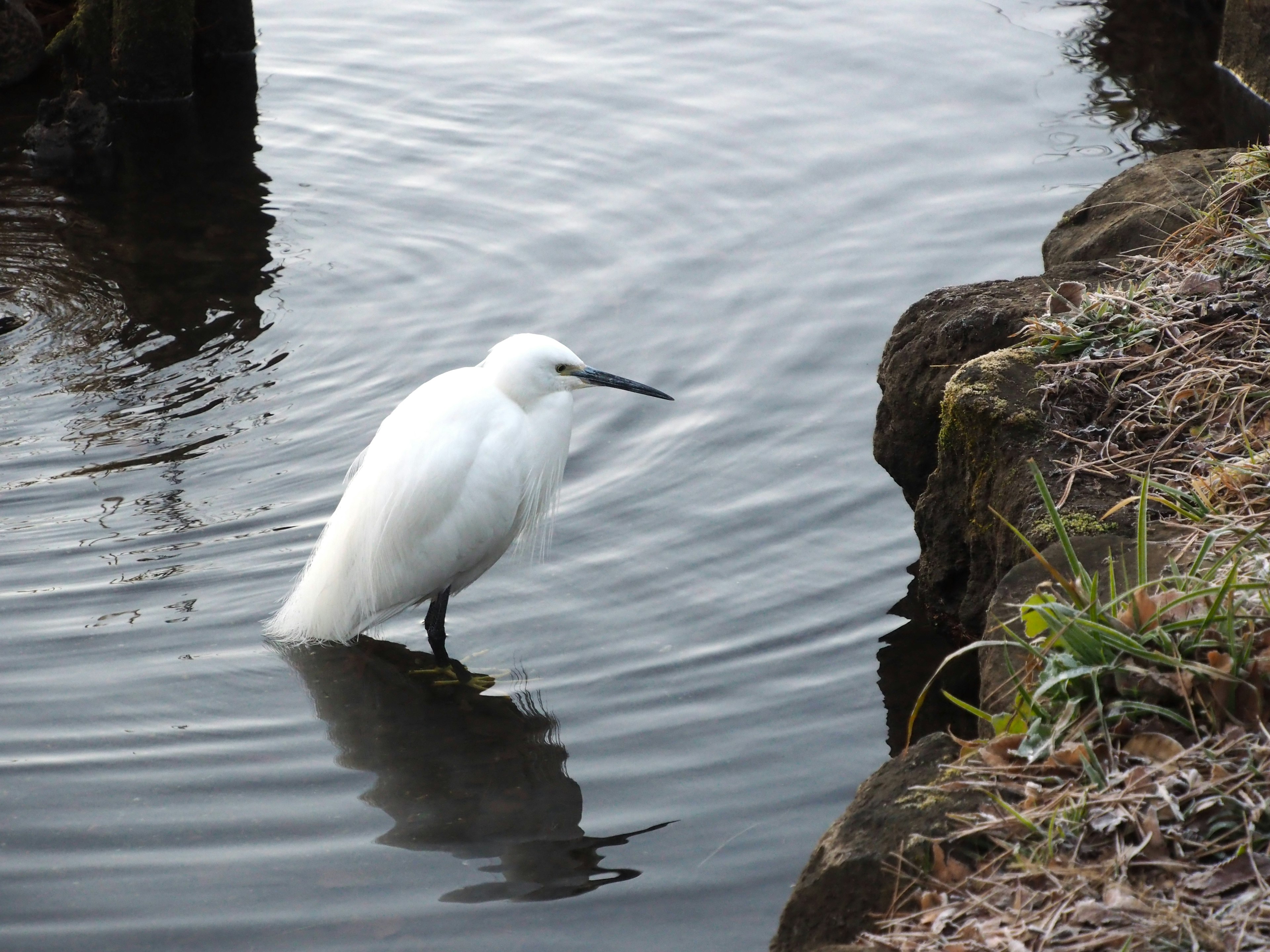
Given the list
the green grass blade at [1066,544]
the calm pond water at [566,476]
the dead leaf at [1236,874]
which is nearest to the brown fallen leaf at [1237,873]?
the dead leaf at [1236,874]

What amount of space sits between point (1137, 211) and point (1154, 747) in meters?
3.20

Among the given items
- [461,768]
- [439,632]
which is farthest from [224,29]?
[461,768]

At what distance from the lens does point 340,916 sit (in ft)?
11.8

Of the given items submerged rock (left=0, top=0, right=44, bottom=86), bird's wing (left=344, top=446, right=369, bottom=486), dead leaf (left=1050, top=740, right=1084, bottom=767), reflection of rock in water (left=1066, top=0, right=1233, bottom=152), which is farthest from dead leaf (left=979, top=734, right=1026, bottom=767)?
submerged rock (left=0, top=0, right=44, bottom=86)

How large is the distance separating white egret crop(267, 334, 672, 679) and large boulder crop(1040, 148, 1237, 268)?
6.21ft

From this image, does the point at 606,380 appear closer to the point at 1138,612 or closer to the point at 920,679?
the point at 920,679

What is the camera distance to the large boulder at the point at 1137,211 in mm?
4926

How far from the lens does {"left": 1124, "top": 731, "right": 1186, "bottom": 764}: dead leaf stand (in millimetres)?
2432

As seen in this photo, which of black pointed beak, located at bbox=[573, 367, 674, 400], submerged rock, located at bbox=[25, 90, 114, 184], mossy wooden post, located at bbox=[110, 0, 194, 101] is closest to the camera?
black pointed beak, located at bbox=[573, 367, 674, 400]

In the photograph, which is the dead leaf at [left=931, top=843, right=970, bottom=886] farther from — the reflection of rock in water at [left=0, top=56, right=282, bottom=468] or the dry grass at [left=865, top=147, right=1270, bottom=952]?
the reflection of rock in water at [left=0, top=56, right=282, bottom=468]

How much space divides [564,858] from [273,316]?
4590mm

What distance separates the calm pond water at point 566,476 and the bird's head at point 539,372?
2.73 feet

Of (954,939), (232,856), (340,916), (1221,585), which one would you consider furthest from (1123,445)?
(232,856)

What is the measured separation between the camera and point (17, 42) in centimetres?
1072
